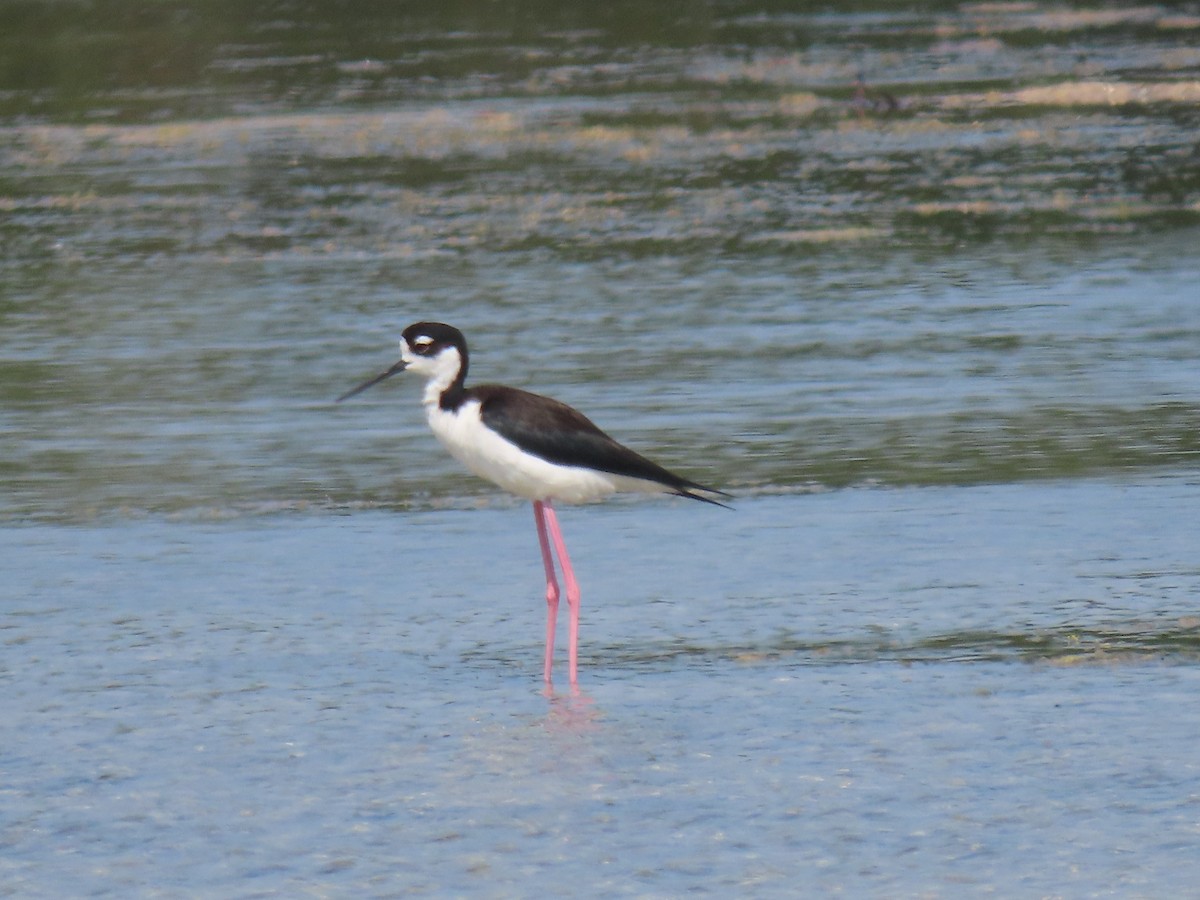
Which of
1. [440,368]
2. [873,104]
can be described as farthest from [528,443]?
[873,104]

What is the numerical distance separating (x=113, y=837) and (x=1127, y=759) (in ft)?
8.47

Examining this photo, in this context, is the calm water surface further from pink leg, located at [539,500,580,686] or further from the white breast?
the white breast

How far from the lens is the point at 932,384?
11.7 metres

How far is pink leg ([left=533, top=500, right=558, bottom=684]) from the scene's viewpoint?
24.5ft

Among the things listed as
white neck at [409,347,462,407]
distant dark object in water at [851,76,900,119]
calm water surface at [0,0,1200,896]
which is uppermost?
white neck at [409,347,462,407]

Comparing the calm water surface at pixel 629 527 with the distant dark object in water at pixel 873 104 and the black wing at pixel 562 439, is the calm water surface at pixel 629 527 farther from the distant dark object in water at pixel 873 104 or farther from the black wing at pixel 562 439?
the distant dark object in water at pixel 873 104

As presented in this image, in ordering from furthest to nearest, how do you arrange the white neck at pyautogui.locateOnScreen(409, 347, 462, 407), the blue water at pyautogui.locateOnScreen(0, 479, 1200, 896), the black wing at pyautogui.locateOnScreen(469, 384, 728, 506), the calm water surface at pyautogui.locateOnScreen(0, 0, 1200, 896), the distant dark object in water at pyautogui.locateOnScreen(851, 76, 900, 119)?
the distant dark object in water at pyautogui.locateOnScreen(851, 76, 900, 119), the white neck at pyautogui.locateOnScreen(409, 347, 462, 407), the black wing at pyautogui.locateOnScreen(469, 384, 728, 506), the calm water surface at pyautogui.locateOnScreen(0, 0, 1200, 896), the blue water at pyautogui.locateOnScreen(0, 479, 1200, 896)

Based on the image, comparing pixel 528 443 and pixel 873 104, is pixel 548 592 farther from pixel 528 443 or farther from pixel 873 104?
pixel 873 104

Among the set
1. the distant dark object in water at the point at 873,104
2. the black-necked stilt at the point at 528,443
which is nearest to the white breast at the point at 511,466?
the black-necked stilt at the point at 528,443

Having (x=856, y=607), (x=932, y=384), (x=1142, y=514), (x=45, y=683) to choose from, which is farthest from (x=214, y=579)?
(x=932, y=384)

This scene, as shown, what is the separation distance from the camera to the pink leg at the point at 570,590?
24.3 feet

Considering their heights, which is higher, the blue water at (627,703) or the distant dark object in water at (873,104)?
the blue water at (627,703)

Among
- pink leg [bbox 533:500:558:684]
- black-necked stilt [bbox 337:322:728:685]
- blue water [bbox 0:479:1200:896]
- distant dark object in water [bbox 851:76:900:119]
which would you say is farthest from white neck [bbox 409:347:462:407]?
distant dark object in water [bbox 851:76:900:119]

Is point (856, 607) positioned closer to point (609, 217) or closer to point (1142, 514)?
point (1142, 514)
